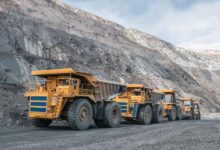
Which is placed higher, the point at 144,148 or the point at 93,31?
the point at 93,31

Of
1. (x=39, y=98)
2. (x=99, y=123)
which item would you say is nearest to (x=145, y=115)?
(x=99, y=123)

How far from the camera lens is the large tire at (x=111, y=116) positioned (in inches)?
546

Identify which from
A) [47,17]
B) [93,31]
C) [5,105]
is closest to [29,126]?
[5,105]

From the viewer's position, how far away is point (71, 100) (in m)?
12.2

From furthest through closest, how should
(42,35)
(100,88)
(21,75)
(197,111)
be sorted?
(42,35), (197,111), (21,75), (100,88)

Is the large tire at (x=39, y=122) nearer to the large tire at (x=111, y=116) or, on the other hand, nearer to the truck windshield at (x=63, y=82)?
the truck windshield at (x=63, y=82)

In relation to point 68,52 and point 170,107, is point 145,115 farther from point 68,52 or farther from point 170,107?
point 68,52

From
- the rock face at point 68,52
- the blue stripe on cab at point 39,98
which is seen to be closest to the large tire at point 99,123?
the blue stripe on cab at point 39,98

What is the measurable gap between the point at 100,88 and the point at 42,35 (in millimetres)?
18203

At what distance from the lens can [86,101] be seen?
12.7 meters

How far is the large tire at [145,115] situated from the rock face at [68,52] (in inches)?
273

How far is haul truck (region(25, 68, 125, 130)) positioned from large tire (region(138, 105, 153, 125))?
9.40 ft

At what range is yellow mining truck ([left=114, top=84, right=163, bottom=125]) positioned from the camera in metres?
16.9

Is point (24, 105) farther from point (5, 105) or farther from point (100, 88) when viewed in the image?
point (100, 88)
